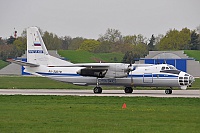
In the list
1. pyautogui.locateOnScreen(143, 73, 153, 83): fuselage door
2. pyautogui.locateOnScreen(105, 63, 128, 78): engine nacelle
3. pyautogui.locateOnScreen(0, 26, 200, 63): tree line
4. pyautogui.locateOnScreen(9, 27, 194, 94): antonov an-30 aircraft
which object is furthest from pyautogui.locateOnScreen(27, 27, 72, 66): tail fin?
pyautogui.locateOnScreen(0, 26, 200, 63): tree line

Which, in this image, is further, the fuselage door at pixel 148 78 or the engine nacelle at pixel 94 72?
the engine nacelle at pixel 94 72

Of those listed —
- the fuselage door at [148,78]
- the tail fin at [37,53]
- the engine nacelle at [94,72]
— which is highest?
the tail fin at [37,53]

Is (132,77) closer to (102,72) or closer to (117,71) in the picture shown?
(117,71)

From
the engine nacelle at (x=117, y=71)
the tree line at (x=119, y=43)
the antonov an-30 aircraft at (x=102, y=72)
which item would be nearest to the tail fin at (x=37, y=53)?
the antonov an-30 aircraft at (x=102, y=72)

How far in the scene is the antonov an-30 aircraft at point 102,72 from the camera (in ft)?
146

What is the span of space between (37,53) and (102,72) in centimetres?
667

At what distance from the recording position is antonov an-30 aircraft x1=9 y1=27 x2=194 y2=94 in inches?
1750

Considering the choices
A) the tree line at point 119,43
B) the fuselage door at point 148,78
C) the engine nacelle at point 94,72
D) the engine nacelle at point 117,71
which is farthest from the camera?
the tree line at point 119,43

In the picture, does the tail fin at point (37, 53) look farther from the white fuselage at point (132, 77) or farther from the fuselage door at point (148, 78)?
the fuselage door at point (148, 78)

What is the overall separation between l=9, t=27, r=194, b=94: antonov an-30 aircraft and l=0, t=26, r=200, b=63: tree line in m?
70.2

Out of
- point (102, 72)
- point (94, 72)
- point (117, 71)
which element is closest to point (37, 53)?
point (94, 72)

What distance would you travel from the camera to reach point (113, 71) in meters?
46.3

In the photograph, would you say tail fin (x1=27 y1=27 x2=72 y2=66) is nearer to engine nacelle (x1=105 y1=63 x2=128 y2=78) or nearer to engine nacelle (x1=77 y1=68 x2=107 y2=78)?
engine nacelle (x1=77 y1=68 x2=107 y2=78)

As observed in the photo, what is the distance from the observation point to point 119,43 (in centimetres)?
15488
